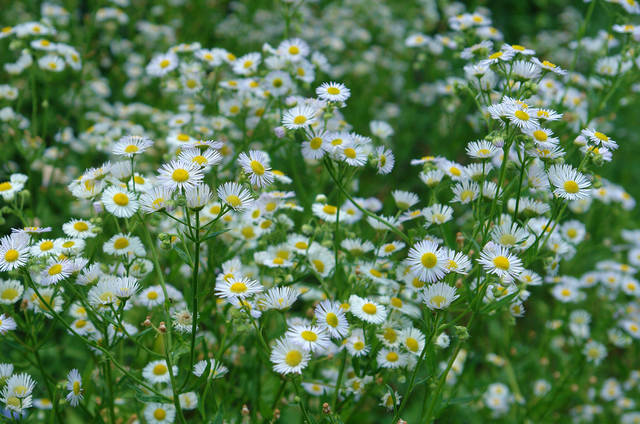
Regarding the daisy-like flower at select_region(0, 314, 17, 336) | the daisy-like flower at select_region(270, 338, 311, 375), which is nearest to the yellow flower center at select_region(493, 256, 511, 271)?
the daisy-like flower at select_region(270, 338, 311, 375)

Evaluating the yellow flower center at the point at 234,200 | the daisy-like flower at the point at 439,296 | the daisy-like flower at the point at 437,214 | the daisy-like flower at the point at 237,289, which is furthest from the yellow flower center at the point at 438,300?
the yellow flower center at the point at 234,200

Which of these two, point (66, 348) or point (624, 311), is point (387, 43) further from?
point (66, 348)

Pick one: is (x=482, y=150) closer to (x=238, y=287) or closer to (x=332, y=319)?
(x=332, y=319)

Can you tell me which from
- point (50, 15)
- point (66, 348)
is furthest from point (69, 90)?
point (66, 348)

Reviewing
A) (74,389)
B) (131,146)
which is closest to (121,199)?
(131,146)

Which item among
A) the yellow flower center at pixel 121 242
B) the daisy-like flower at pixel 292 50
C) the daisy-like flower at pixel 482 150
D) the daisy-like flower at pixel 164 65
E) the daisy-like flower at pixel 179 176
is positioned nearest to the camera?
the daisy-like flower at pixel 179 176

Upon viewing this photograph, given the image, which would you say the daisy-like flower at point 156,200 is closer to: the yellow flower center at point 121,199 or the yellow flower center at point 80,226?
the yellow flower center at point 121,199

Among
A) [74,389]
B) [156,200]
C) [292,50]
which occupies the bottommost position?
[74,389]
